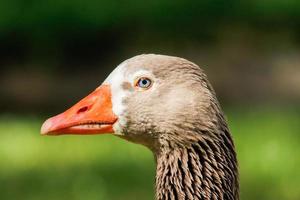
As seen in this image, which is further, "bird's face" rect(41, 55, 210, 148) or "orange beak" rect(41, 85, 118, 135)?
"orange beak" rect(41, 85, 118, 135)

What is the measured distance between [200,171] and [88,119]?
0.65 metres

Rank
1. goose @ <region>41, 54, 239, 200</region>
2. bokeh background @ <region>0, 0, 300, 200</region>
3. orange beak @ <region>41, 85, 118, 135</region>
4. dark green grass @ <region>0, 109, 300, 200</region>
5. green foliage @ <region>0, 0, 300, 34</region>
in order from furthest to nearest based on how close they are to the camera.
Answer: green foliage @ <region>0, 0, 300, 34</region> < bokeh background @ <region>0, 0, 300, 200</region> < dark green grass @ <region>0, 109, 300, 200</region> < orange beak @ <region>41, 85, 118, 135</region> < goose @ <region>41, 54, 239, 200</region>

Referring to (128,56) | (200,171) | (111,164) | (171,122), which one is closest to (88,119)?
(171,122)

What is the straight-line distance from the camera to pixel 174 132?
6.07m

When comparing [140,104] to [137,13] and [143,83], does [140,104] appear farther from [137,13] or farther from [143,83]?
[137,13]

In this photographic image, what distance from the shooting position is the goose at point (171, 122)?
6055 mm

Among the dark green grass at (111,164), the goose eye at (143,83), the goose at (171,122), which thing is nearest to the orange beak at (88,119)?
the goose at (171,122)

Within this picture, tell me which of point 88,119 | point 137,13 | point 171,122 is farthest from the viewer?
point 137,13

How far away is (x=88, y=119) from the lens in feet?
20.3

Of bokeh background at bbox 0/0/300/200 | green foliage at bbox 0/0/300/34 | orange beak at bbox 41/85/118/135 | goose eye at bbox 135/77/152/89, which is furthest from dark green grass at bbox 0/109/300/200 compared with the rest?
goose eye at bbox 135/77/152/89

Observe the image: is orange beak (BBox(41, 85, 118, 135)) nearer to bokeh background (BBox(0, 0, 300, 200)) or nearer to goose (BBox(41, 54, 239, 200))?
goose (BBox(41, 54, 239, 200))

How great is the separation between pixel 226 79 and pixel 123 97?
7598 millimetres

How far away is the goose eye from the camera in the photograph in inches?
241

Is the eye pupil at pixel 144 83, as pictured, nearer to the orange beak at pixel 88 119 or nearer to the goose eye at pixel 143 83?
the goose eye at pixel 143 83
